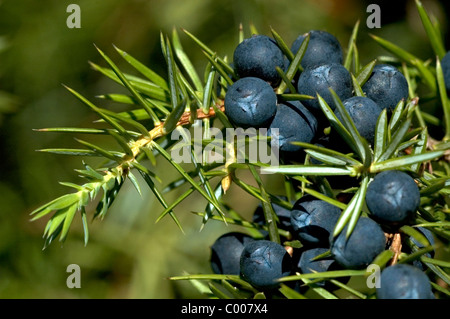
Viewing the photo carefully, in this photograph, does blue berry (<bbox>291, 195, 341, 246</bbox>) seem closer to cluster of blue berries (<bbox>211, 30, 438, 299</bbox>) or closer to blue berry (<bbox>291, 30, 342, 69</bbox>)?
cluster of blue berries (<bbox>211, 30, 438, 299</bbox>)

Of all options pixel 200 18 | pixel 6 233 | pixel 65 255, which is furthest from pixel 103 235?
pixel 200 18

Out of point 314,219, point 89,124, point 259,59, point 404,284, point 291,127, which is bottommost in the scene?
point 404,284

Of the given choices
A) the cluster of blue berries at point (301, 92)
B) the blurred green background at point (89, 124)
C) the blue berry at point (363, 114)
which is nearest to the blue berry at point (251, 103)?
the cluster of blue berries at point (301, 92)

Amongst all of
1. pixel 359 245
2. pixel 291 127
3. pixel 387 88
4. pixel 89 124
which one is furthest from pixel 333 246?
pixel 89 124

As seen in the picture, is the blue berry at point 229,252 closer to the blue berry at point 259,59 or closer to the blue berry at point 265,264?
the blue berry at point 265,264

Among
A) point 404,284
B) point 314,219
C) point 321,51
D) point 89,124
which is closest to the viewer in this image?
point 404,284

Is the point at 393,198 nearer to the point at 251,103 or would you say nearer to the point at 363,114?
the point at 363,114
